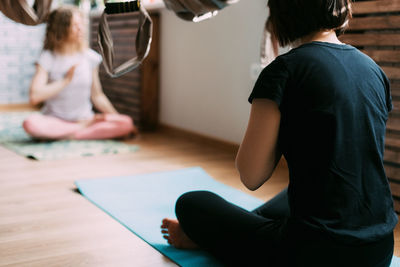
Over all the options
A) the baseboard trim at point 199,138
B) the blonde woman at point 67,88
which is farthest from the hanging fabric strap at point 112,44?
the blonde woman at point 67,88

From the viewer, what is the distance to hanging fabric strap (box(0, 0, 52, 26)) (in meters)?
1.31

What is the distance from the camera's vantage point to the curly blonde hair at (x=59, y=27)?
9.93 feet

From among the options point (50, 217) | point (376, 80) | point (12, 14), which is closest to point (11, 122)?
point (50, 217)

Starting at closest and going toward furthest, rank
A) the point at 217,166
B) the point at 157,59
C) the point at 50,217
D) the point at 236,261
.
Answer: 1. the point at 236,261
2. the point at 50,217
3. the point at 217,166
4. the point at 157,59

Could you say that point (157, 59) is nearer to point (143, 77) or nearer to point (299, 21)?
point (143, 77)

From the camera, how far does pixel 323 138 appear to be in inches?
40.5

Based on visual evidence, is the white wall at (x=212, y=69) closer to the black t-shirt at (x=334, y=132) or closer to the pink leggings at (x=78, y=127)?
the pink leggings at (x=78, y=127)

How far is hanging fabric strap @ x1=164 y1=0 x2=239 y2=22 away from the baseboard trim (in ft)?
5.48

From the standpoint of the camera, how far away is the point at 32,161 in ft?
8.70

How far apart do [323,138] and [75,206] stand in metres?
1.17

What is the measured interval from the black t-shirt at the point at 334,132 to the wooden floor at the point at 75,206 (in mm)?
543

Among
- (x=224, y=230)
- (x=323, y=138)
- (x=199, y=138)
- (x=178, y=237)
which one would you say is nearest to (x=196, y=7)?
(x=323, y=138)

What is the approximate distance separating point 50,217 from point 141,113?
206 cm

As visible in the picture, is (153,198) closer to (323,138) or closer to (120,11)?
(120,11)
